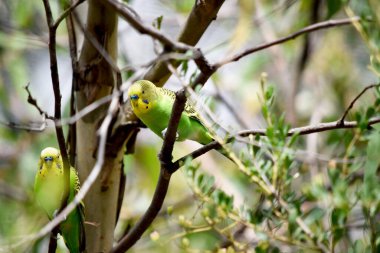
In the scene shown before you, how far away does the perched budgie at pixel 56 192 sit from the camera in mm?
1505

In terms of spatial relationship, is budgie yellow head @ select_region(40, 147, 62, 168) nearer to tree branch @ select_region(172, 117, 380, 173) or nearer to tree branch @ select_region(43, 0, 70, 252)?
tree branch @ select_region(43, 0, 70, 252)

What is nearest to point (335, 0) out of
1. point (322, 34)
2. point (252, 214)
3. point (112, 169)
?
point (112, 169)

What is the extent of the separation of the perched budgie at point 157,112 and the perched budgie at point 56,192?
0.22 m

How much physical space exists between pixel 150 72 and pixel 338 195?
83cm

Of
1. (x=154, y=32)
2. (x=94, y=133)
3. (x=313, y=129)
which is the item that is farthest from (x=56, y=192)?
(x=313, y=129)

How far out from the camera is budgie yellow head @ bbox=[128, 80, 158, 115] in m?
1.57

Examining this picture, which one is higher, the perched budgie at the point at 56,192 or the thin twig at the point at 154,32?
the thin twig at the point at 154,32

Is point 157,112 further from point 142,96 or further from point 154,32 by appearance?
point 154,32

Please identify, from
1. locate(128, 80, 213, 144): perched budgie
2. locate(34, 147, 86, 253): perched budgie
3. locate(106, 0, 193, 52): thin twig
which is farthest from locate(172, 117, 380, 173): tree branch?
locate(34, 147, 86, 253): perched budgie

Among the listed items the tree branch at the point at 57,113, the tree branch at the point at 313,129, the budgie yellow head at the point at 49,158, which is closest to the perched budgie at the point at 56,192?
the budgie yellow head at the point at 49,158

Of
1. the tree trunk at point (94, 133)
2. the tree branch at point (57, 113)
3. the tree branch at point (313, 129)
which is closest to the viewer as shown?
the tree branch at point (313, 129)

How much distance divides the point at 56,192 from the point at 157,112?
31cm

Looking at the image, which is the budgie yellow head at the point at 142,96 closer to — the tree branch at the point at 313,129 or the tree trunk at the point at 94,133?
the tree trunk at the point at 94,133

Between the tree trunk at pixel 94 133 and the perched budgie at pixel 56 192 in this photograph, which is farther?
the tree trunk at pixel 94 133
